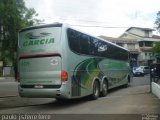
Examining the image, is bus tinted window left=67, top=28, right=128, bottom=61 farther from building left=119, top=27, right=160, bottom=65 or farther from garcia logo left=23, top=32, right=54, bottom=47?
building left=119, top=27, right=160, bottom=65

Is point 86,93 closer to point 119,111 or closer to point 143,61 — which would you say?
point 119,111

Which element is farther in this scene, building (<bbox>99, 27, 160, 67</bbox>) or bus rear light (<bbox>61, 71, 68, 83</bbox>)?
building (<bbox>99, 27, 160, 67</bbox>)

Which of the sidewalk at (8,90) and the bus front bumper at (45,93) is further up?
the bus front bumper at (45,93)

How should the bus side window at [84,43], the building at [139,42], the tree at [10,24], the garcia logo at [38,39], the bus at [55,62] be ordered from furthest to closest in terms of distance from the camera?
the building at [139,42]
the tree at [10,24]
the bus side window at [84,43]
the garcia logo at [38,39]
the bus at [55,62]

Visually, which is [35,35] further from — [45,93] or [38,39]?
[45,93]

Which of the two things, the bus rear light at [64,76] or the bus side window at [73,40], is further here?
the bus side window at [73,40]

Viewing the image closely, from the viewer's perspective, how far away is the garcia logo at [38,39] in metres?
15.2

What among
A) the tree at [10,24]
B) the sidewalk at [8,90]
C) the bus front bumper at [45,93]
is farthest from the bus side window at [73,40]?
the sidewalk at [8,90]

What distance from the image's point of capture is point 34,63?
50.5 feet

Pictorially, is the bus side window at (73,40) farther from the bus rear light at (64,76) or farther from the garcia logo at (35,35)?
the bus rear light at (64,76)

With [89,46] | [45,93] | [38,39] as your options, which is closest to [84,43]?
[89,46]

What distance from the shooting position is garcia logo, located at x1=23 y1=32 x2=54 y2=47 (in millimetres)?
15195

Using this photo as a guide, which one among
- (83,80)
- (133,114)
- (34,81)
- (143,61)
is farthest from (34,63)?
(143,61)

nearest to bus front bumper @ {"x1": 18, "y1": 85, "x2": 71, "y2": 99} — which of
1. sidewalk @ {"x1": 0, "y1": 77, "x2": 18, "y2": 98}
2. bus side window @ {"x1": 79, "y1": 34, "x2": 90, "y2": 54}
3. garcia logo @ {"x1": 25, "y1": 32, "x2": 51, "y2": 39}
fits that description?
garcia logo @ {"x1": 25, "y1": 32, "x2": 51, "y2": 39}
